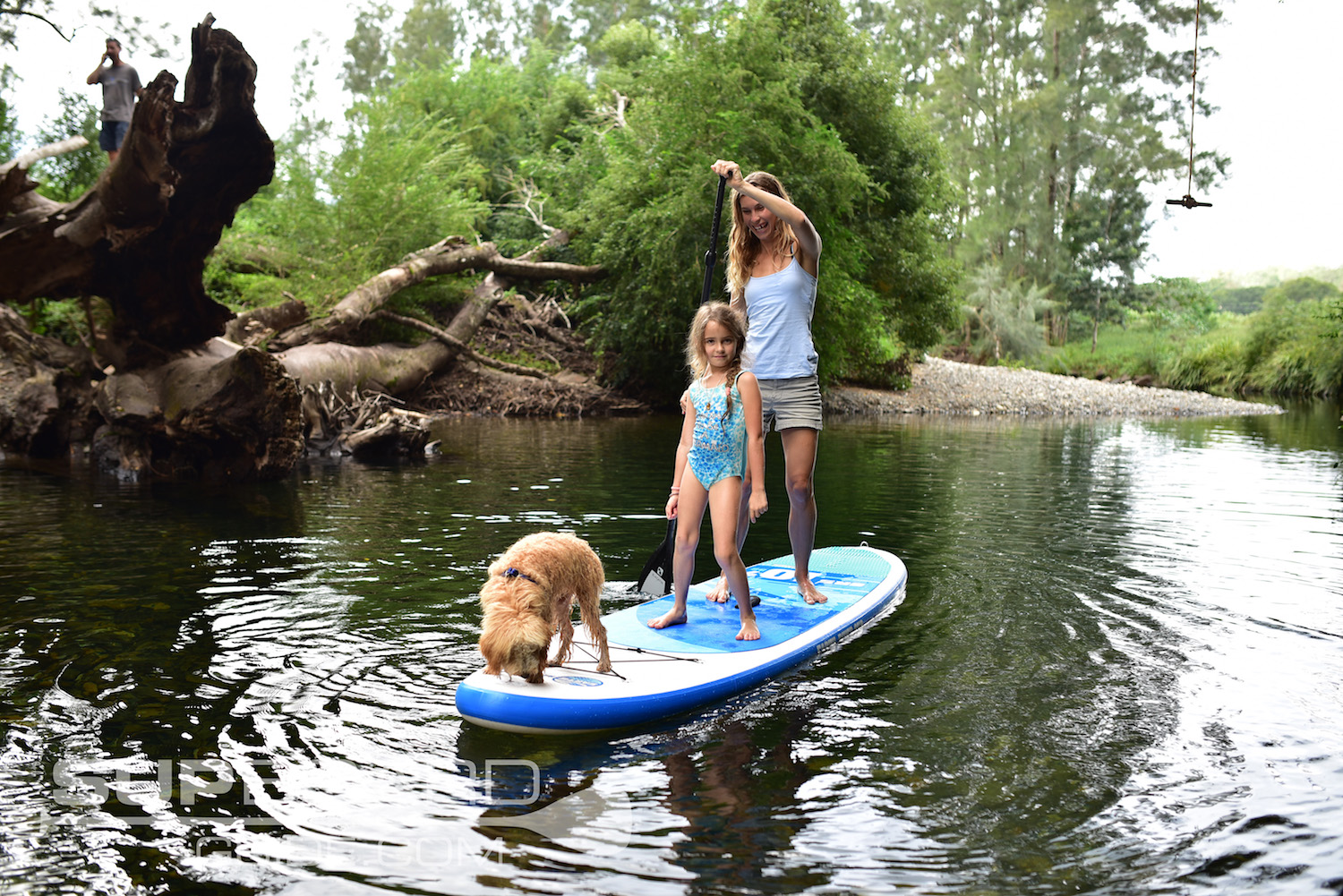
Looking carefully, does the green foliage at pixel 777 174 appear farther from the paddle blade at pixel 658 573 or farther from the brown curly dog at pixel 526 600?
the brown curly dog at pixel 526 600

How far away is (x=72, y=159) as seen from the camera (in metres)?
15.7

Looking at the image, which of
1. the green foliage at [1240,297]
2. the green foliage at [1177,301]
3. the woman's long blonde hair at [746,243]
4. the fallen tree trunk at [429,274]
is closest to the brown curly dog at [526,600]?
the woman's long blonde hair at [746,243]

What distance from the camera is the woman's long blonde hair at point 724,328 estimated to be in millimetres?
5238

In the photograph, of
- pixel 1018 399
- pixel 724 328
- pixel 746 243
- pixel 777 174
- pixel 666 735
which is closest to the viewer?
pixel 666 735

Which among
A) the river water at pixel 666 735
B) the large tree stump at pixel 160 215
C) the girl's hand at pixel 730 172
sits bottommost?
the river water at pixel 666 735

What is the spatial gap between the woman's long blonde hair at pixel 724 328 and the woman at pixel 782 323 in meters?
0.47

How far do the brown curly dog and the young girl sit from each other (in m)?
1.04

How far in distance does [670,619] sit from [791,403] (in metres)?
1.42

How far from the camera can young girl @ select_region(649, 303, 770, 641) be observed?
5.22m

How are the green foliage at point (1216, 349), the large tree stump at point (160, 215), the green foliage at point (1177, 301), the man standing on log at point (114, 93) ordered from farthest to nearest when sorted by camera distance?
the green foliage at point (1177, 301)
the green foliage at point (1216, 349)
the man standing on log at point (114, 93)
the large tree stump at point (160, 215)

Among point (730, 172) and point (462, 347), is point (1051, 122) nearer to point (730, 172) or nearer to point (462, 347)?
point (462, 347)

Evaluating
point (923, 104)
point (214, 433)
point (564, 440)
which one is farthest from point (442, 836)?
point (923, 104)

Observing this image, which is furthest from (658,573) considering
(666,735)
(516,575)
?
(516,575)

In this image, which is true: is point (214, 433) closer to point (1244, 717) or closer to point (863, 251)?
point (1244, 717)
